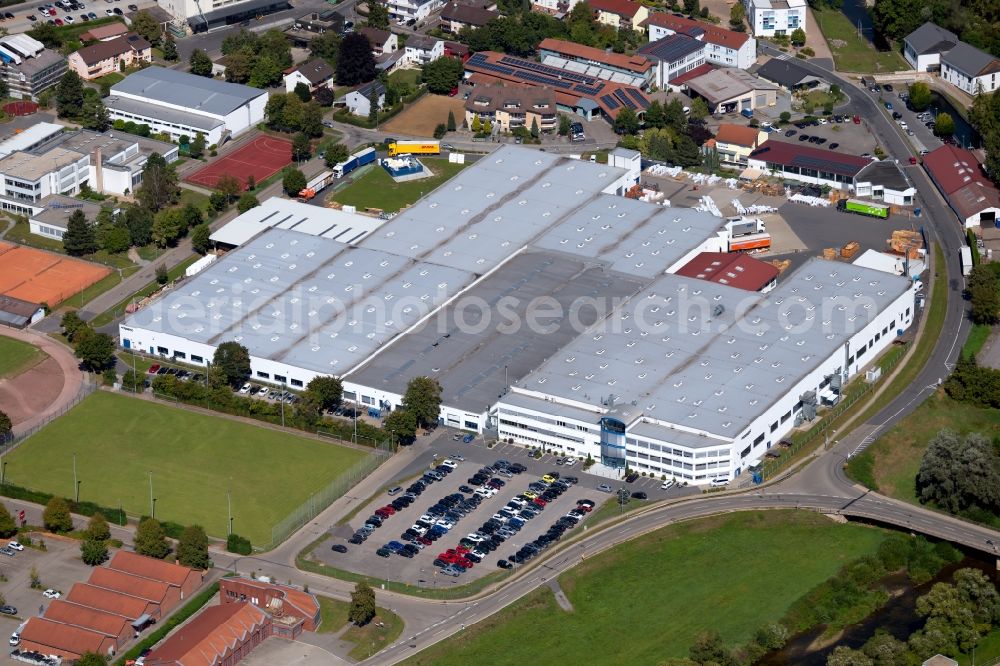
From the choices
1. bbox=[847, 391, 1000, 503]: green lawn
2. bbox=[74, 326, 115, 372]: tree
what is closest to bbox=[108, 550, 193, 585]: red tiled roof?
bbox=[74, 326, 115, 372]: tree

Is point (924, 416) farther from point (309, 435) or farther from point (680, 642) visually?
point (309, 435)

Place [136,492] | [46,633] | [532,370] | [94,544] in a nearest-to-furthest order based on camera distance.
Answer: [46,633] < [94,544] < [136,492] < [532,370]

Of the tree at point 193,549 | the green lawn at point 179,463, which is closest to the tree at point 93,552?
the tree at point 193,549

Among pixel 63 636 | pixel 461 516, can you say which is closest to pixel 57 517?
pixel 63 636

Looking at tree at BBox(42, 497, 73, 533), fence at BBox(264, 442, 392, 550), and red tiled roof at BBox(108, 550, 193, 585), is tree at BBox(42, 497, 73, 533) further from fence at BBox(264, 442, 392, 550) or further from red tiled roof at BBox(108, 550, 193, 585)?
fence at BBox(264, 442, 392, 550)

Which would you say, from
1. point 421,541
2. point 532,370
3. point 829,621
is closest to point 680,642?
point 829,621

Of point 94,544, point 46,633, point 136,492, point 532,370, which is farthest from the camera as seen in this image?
point 532,370

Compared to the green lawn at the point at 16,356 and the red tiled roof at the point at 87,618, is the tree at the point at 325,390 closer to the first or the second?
the green lawn at the point at 16,356
